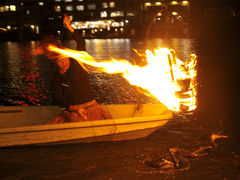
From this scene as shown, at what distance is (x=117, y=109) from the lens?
7.46 meters

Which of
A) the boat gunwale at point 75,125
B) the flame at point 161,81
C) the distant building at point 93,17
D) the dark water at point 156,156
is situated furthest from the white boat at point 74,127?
the distant building at point 93,17

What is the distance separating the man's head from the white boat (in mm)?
1117

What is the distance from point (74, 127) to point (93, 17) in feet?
280

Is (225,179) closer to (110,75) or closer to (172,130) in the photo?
(172,130)

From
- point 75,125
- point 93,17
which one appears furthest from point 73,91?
point 93,17

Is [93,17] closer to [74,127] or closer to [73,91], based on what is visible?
[73,91]

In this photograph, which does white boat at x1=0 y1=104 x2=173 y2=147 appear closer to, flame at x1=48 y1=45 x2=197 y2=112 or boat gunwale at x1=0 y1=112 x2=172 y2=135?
boat gunwale at x1=0 y1=112 x2=172 y2=135

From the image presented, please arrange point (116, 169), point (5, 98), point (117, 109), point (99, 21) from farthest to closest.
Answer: point (99, 21), point (5, 98), point (117, 109), point (116, 169)

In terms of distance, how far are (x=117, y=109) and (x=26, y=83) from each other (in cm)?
807

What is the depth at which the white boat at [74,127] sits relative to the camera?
600 centimetres

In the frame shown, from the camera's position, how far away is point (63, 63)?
617cm

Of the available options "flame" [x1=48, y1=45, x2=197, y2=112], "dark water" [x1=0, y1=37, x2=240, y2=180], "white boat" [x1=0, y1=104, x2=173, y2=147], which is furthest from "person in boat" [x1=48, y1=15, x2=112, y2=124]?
"flame" [x1=48, y1=45, x2=197, y2=112]

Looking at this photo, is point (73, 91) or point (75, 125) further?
point (73, 91)

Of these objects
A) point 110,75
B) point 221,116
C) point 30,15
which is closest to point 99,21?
point 30,15
